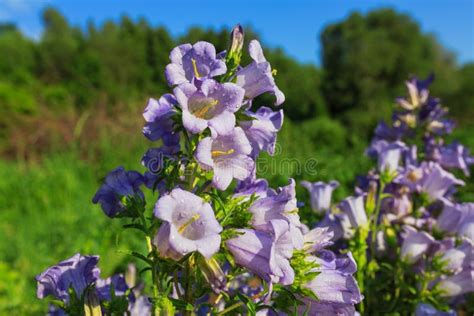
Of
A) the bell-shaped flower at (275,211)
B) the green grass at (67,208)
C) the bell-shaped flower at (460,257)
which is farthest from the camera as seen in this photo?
the green grass at (67,208)

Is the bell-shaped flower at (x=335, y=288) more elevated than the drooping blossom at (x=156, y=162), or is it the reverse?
the drooping blossom at (x=156, y=162)

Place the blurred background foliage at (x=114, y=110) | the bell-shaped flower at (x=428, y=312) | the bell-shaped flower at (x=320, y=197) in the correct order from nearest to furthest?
the bell-shaped flower at (x=428, y=312), the bell-shaped flower at (x=320, y=197), the blurred background foliage at (x=114, y=110)

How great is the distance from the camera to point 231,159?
1247 mm

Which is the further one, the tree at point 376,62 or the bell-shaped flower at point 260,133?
the tree at point 376,62

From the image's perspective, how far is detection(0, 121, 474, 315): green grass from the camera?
3.71m

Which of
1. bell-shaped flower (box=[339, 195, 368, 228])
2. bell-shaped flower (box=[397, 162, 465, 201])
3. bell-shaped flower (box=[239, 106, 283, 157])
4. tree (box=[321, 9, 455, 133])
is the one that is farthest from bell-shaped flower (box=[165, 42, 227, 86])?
tree (box=[321, 9, 455, 133])

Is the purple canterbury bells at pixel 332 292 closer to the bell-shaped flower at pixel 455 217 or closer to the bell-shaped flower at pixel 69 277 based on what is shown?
the bell-shaped flower at pixel 69 277

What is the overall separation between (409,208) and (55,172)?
687cm

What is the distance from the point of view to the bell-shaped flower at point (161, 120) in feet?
4.22

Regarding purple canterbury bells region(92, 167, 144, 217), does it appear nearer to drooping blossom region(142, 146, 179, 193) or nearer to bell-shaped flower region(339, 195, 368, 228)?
drooping blossom region(142, 146, 179, 193)

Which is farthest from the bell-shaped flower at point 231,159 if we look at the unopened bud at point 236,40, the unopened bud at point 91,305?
the unopened bud at point 91,305

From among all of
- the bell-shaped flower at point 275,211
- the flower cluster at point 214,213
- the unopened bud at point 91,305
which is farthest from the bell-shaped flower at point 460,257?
the unopened bud at point 91,305

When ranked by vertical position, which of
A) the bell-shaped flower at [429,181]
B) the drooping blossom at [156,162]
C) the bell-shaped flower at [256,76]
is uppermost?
the bell-shaped flower at [256,76]

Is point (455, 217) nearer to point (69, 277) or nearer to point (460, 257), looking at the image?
point (460, 257)
